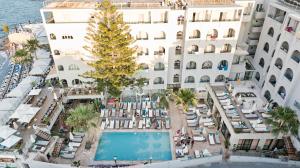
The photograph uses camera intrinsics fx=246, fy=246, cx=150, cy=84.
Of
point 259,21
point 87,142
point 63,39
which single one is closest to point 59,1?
point 63,39

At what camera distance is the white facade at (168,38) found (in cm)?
2747

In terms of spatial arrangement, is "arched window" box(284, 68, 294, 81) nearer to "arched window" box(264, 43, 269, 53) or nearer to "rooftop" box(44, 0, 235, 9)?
"arched window" box(264, 43, 269, 53)

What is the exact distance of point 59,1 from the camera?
2959 centimetres

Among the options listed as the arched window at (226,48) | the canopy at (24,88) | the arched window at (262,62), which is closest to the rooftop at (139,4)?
the arched window at (226,48)

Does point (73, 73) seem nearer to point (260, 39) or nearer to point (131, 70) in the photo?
point (131, 70)

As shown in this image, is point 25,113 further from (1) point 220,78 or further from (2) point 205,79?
(1) point 220,78

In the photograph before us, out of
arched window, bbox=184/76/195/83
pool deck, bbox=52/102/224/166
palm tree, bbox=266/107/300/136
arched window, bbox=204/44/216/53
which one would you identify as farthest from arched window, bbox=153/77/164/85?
palm tree, bbox=266/107/300/136

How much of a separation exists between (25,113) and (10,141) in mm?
3685

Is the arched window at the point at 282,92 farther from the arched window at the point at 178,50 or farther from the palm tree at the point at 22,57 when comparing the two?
the palm tree at the point at 22,57

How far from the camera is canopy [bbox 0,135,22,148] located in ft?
74.0

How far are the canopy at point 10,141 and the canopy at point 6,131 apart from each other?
0.45 m

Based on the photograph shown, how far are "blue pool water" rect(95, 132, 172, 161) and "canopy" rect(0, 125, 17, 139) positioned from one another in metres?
8.50

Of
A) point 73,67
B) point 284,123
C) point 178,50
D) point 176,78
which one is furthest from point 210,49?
point 73,67

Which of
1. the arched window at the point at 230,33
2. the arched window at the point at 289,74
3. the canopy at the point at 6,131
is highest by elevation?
the arched window at the point at 230,33
